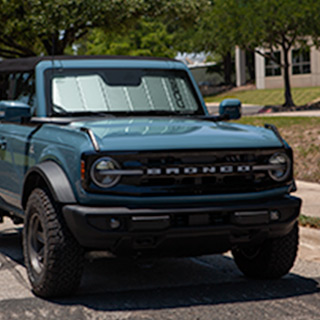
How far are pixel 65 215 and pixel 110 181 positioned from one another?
399 mm

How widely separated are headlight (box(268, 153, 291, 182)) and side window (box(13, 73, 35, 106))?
2.44 meters

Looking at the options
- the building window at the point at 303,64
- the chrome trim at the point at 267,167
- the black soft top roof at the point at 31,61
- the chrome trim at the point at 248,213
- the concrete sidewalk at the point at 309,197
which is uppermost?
the black soft top roof at the point at 31,61

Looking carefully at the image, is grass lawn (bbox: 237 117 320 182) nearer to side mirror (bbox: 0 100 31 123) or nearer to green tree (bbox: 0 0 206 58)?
side mirror (bbox: 0 100 31 123)

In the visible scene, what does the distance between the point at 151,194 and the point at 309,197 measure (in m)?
6.44

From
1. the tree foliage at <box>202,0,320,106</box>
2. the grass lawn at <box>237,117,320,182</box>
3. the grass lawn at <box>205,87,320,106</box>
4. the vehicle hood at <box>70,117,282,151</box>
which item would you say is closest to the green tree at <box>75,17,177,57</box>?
the grass lawn at <box>205,87,320,106</box>

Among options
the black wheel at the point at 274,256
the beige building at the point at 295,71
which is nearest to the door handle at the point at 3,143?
the black wheel at the point at 274,256

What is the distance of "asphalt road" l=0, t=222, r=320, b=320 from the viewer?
528 cm

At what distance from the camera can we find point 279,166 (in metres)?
5.64

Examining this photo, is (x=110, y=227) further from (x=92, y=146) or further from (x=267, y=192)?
(x=267, y=192)

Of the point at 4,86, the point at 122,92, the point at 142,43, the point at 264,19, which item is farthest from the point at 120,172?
the point at 142,43

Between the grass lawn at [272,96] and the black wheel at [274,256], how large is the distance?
39877 millimetres

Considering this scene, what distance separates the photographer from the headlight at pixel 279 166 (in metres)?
5.62

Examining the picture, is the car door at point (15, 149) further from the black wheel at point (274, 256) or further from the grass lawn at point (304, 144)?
the grass lawn at point (304, 144)

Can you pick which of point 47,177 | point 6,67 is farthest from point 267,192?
point 6,67
